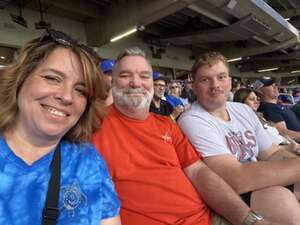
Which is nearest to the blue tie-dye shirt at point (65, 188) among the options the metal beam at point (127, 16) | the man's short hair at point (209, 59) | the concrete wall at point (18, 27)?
the man's short hair at point (209, 59)

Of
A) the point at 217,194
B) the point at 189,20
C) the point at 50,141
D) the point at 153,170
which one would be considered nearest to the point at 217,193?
the point at 217,194

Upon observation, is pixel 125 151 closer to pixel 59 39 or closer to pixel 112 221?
pixel 112 221

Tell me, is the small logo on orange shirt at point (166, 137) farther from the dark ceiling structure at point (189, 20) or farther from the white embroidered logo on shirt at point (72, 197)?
the dark ceiling structure at point (189, 20)

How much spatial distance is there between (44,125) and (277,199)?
3.71 ft

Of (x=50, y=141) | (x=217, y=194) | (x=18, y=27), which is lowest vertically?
(x=217, y=194)

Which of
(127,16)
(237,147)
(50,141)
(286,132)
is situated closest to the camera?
(50,141)

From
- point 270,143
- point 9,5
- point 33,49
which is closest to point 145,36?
point 9,5

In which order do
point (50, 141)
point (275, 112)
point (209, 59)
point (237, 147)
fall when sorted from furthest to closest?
point (275, 112), point (209, 59), point (237, 147), point (50, 141)

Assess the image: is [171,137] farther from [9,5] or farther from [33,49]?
[9,5]

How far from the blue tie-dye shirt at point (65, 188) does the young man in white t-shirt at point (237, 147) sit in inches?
27.9

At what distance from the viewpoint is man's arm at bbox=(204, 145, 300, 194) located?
1.49 m

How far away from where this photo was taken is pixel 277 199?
140 centimetres

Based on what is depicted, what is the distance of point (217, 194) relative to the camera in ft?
4.79

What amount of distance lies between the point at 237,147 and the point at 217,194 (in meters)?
0.47
